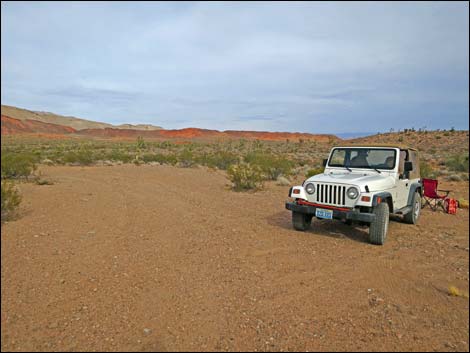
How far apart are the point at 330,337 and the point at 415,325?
2.65 feet

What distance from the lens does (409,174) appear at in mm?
6895

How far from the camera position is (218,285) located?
399cm

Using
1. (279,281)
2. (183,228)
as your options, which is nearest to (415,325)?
(279,281)

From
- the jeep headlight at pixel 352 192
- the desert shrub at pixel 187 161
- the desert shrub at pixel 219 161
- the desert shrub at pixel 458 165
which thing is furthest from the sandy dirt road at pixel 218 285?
the desert shrub at pixel 187 161

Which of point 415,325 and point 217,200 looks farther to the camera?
point 217,200

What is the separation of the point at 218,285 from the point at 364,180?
11.2ft

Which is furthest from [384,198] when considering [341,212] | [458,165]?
[458,165]

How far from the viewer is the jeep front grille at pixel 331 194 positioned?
5773 mm

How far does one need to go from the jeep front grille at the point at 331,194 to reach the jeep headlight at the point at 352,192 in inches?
3.7

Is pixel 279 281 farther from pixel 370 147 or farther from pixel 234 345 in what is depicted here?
pixel 370 147

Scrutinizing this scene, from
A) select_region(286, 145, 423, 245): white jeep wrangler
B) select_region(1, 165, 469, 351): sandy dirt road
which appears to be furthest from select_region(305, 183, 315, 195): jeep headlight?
→ select_region(1, 165, 469, 351): sandy dirt road

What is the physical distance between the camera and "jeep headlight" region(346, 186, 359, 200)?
561 centimetres

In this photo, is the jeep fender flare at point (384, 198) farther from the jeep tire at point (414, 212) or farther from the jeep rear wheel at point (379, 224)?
the jeep tire at point (414, 212)

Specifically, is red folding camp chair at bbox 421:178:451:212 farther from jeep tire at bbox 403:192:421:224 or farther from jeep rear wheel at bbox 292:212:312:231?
jeep rear wheel at bbox 292:212:312:231
